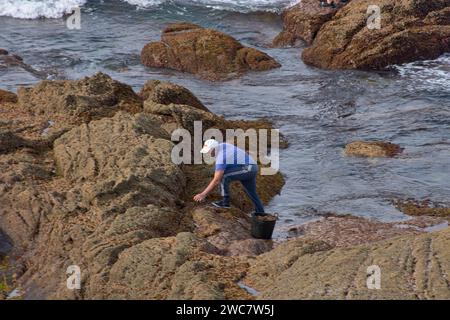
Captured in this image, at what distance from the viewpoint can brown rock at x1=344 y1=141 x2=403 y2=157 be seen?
16.4m

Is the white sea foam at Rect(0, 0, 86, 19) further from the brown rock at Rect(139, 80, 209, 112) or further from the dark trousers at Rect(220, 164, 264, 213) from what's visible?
the dark trousers at Rect(220, 164, 264, 213)

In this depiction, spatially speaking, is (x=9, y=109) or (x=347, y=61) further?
(x=347, y=61)

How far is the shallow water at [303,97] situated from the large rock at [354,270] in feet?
10.4

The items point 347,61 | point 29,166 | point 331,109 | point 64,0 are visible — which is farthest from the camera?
point 64,0

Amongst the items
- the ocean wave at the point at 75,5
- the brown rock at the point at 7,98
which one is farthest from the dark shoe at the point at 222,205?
the ocean wave at the point at 75,5

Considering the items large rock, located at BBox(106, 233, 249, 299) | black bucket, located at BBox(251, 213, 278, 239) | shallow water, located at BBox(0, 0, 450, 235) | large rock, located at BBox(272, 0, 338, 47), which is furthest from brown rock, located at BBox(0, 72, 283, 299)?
large rock, located at BBox(272, 0, 338, 47)

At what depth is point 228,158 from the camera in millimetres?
11625

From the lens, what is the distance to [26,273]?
9750 millimetres

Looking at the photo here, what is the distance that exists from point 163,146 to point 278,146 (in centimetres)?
459

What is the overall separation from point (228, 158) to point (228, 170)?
231 mm

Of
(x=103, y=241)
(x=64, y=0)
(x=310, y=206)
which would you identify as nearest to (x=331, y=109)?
(x=310, y=206)

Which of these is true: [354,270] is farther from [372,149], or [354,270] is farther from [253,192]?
[372,149]

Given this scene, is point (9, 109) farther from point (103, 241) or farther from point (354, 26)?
point (354, 26)

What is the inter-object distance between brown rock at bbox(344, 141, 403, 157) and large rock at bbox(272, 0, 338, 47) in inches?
432
